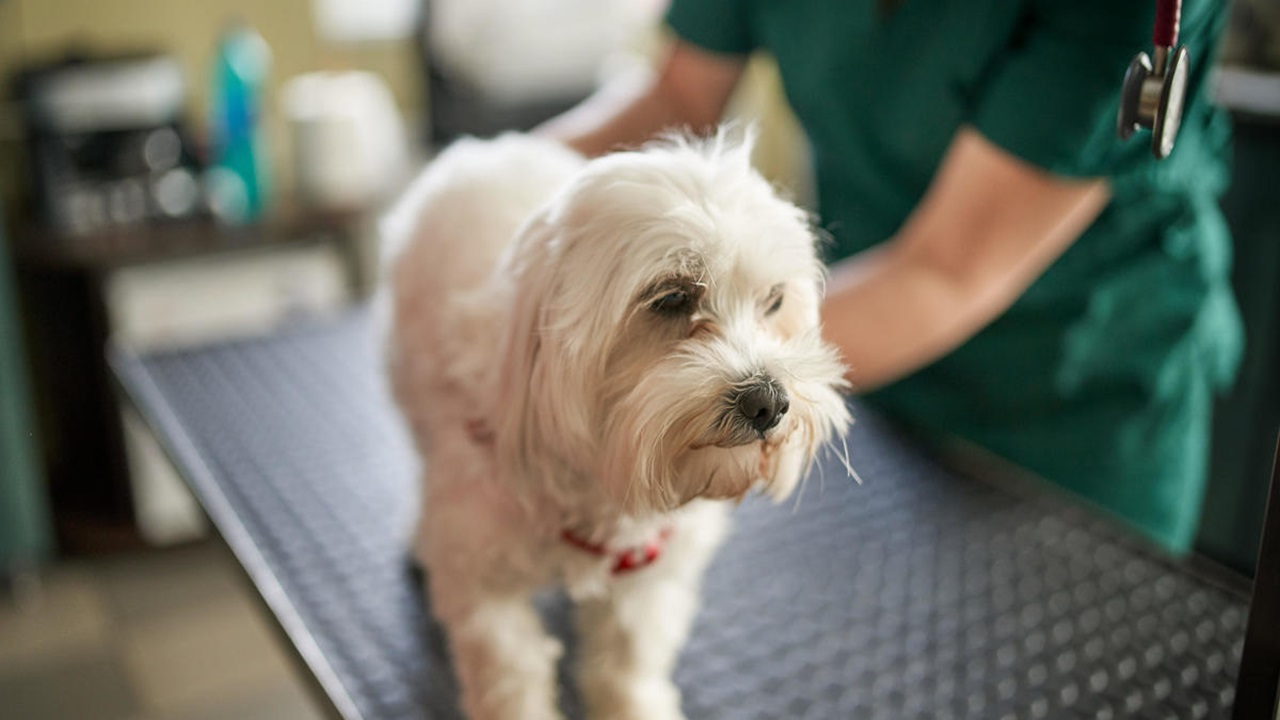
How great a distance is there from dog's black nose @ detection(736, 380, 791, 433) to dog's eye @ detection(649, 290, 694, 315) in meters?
0.08

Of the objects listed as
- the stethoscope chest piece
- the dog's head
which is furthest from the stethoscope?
the dog's head

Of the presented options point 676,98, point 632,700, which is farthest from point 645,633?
point 676,98

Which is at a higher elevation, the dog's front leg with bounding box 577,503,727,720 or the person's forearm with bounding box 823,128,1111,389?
the person's forearm with bounding box 823,128,1111,389

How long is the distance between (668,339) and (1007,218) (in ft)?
1.61

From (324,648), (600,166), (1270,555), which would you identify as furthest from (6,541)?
(1270,555)

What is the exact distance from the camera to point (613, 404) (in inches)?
27.6

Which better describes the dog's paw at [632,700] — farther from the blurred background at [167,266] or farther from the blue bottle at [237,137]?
the blue bottle at [237,137]

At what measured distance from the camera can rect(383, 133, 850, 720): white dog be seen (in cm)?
67

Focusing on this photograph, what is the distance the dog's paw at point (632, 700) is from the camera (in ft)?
2.65

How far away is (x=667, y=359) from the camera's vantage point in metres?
0.68

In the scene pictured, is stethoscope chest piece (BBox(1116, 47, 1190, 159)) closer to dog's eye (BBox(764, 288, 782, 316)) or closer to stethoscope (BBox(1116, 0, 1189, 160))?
stethoscope (BBox(1116, 0, 1189, 160))

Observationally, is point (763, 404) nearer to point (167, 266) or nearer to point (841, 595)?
point (841, 595)

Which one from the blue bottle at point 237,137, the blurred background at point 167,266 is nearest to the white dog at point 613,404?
the blurred background at point 167,266

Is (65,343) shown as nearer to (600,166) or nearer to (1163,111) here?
(600,166)
